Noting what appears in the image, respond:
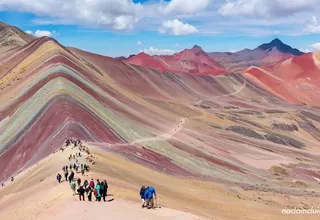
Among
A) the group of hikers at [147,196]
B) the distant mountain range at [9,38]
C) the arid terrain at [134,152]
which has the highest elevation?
the distant mountain range at [9,38]

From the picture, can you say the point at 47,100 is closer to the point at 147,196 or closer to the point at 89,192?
the point at 89,192

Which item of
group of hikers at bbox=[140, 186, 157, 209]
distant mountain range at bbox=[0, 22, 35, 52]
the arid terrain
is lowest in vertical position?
group of hikers at bbox=[140, 186, 157, 209]

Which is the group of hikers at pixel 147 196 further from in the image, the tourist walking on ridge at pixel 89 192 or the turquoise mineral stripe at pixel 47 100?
the turquoise mineral stripe at pixel 47 100

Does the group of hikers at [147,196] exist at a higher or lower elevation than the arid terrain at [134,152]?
lower

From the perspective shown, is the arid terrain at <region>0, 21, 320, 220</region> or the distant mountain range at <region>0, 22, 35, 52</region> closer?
the arid terrain at <region>0, 21, 320, 220</region>

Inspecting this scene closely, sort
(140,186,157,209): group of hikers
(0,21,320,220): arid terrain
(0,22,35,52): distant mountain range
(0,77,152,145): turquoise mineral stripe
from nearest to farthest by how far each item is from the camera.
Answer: (140,186,157,209): group of hikers
(0,21,320,220): arid terrain
(0,77,152,145): turquoise mineral stripe
(0,22,35,52): distant mountain range

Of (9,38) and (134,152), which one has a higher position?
(9,38)

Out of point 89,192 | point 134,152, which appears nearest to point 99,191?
point 89,192

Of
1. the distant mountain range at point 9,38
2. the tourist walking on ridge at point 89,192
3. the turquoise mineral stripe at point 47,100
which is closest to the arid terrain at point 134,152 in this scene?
the turquoise mineral stripe at point 47,100

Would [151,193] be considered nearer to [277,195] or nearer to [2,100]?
[277,195]

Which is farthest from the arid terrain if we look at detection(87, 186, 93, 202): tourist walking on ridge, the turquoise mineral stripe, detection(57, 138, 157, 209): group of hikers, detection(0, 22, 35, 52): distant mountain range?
detection(0, 22, 35, 52): distant mountain range

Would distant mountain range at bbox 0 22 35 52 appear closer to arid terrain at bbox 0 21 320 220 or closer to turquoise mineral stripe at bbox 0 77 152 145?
arid terrain at bbox 0 21 320 220

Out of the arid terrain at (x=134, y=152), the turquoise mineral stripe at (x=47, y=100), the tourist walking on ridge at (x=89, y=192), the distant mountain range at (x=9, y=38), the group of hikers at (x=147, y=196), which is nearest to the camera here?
the group of hikers at (x=147, y=196)

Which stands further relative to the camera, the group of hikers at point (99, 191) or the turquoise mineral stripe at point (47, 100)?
the turquoise mineral stripe at point (47, 100)
